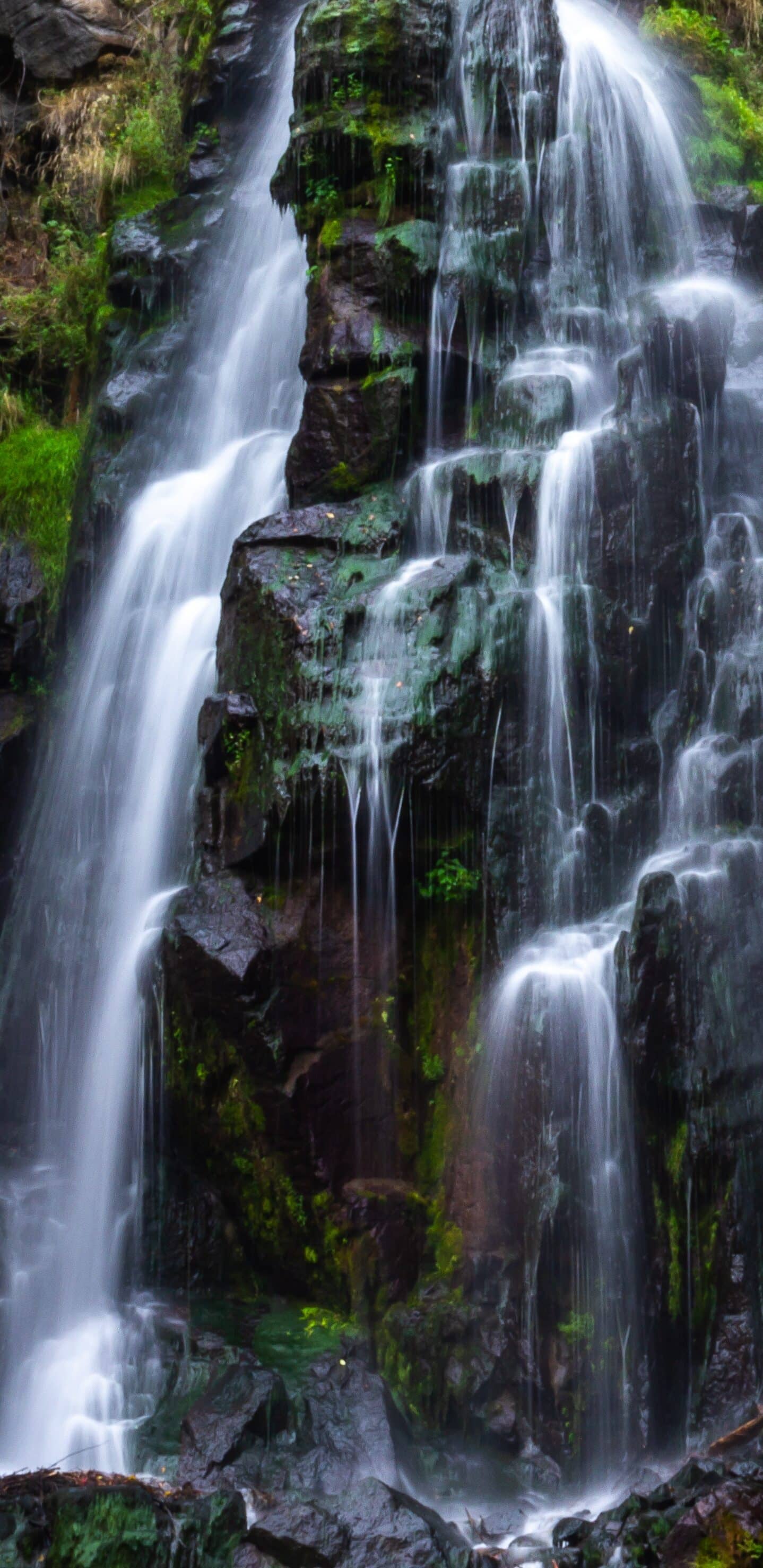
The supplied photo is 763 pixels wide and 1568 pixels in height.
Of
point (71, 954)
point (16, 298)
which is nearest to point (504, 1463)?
point (71, 954)

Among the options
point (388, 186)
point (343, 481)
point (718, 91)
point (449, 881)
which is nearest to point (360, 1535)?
point (449, 881)

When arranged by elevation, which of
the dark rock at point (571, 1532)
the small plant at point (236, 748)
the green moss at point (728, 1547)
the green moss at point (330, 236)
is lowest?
the dark rock at point (571, 1532)

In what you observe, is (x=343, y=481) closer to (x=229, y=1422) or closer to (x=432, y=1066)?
(x=432, y=1066)

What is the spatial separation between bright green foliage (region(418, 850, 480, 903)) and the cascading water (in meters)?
1.85

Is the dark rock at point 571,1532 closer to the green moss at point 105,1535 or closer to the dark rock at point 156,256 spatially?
the green moss at point 105,1535

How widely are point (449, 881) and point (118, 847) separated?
2908 millimetres

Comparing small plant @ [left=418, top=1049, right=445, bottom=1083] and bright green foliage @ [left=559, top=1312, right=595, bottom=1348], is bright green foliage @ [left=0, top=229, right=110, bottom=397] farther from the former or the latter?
bright green foliage @ [left=559, top=1312, right=595, bottom=1348]

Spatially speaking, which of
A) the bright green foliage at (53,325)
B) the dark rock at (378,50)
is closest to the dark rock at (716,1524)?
the dark rock at (378,50)

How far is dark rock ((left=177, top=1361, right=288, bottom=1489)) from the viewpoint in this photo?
5902 mm

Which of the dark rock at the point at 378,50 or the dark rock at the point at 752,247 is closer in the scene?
the dark rock at the point at 378,50

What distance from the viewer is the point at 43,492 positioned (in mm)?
11727

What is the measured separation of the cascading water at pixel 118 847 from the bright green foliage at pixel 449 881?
185 cm

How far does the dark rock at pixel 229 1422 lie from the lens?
5.90 m

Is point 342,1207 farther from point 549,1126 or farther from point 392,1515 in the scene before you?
point 392,1515
